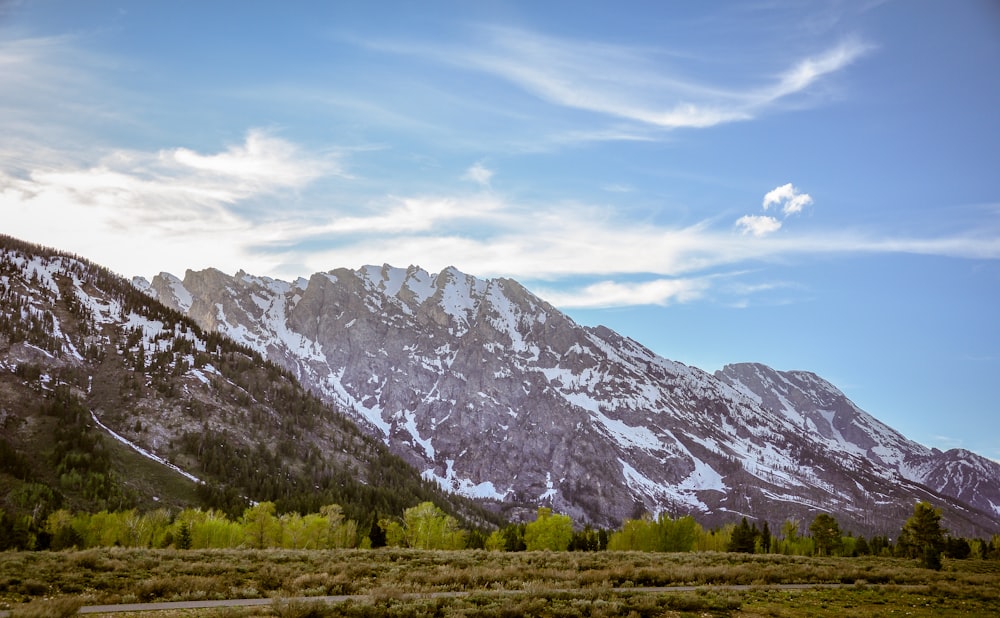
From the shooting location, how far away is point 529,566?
3838cm

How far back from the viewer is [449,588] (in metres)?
28.8

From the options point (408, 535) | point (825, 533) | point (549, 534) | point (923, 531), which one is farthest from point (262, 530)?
point (923, 531)

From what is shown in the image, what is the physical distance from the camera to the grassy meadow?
22.5 meters

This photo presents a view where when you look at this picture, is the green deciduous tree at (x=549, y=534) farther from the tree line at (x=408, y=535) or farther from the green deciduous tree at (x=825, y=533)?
the green deciduous tree at (x=825, y=533)

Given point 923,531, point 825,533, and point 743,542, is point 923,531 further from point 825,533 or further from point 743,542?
point 743,542

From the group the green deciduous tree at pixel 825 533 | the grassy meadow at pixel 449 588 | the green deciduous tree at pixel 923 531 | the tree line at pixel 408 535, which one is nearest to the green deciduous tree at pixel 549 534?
the tree line at pixel 408 535

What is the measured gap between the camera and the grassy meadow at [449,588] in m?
22.5

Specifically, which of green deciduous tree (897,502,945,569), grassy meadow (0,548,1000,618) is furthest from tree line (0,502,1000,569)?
grassy meadow (0,548,1000,618)

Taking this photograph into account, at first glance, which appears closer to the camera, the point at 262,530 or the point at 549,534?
the point at 262,530

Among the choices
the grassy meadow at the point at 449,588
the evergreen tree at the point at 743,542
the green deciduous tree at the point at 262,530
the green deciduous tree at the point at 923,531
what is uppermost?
the grassy meadow at the point at 449,588

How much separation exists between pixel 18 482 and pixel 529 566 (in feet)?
496

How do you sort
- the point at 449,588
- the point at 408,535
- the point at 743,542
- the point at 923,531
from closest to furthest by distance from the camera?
1. the point at 449,588
2. the point at 923,531
3. the point at 743,542
4. the point at 408,535

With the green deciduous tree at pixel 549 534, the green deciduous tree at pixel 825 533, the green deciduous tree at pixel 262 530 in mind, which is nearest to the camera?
the green deciduous tree at pixel 262 530

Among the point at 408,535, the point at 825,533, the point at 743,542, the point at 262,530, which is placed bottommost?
the point at 408,535
